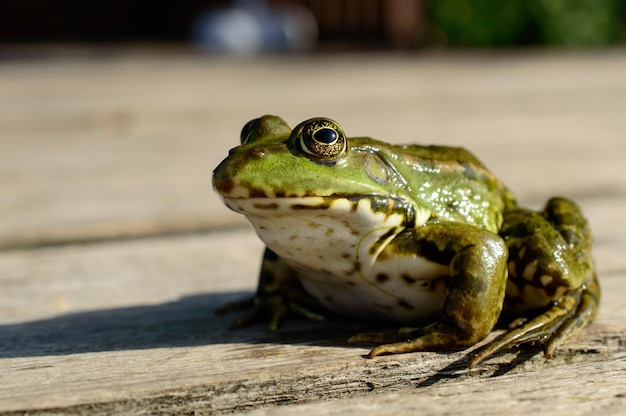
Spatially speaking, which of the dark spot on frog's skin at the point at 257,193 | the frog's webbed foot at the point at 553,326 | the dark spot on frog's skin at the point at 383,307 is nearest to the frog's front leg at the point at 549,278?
the frog's webbed foot at the point at 553,326

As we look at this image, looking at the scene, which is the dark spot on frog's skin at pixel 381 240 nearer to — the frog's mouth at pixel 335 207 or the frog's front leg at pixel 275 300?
the frog's mouth at pixel 335 207

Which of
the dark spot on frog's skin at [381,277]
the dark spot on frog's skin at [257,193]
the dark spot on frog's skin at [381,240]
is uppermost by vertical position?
the dark spot on frog's skin at [257,193]

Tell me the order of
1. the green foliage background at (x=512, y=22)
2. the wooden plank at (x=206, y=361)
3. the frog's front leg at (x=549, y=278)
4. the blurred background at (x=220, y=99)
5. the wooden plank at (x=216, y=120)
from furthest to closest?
1. the green foliage background at (x=512, y=22)
2. the blurred background at (x=220, y=99)
3. the wooden plank at (x=216, y=120)
4. the frog's front leg at (x=549, y=278)
5. the wooden plank at (x=206, y=361)

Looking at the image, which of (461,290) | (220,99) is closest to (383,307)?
(461,290)

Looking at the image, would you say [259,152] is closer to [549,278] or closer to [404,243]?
[404,243]

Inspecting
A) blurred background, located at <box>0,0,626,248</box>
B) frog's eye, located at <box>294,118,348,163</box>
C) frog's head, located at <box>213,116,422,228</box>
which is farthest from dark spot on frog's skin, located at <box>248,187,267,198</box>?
blurred background, located at <box>0,0,626,248</box>

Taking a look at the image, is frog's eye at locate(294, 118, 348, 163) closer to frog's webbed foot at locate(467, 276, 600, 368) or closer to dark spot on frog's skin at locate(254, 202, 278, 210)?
dark spot on frog's skin at locate(254, 202, 278, 210)
